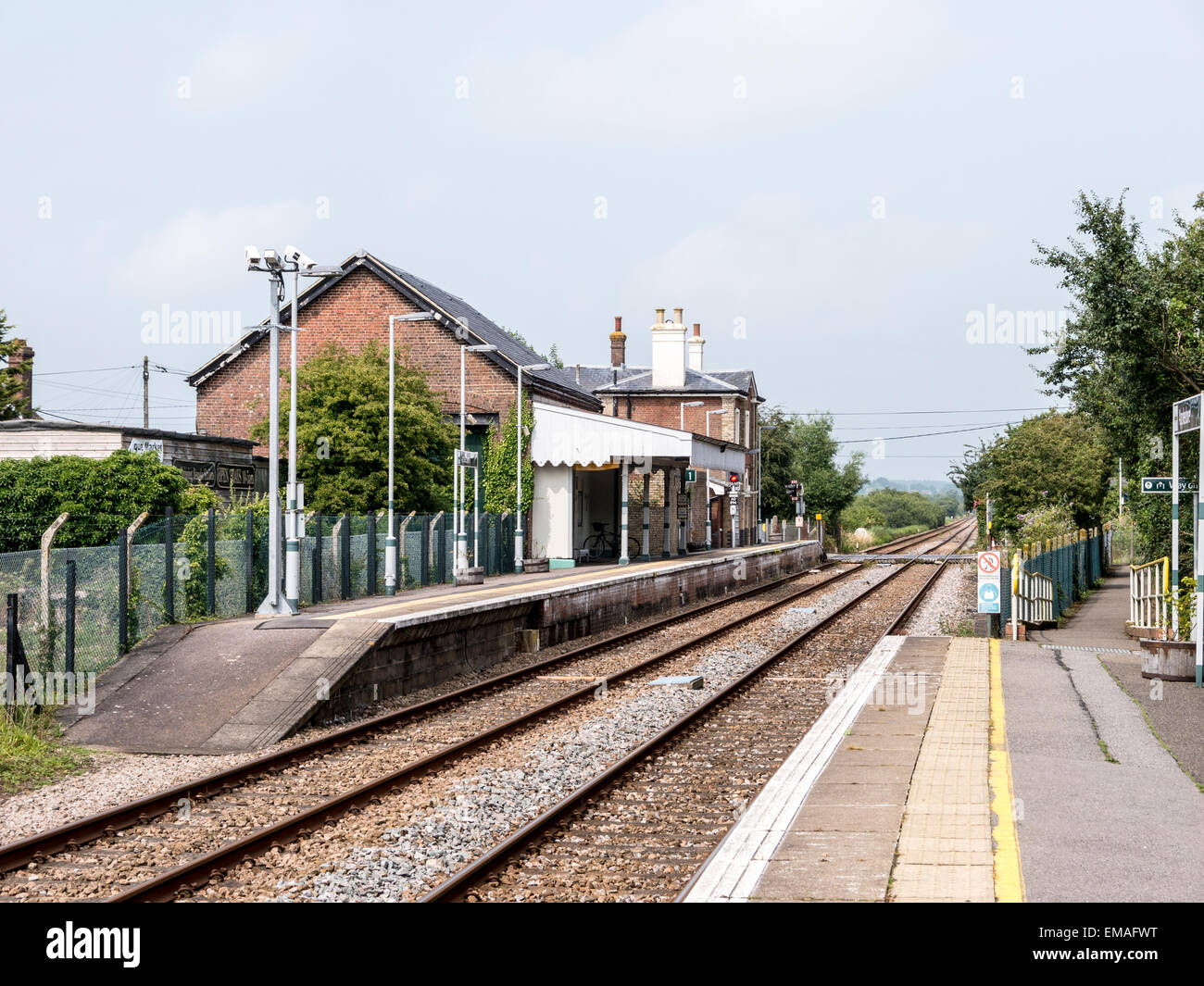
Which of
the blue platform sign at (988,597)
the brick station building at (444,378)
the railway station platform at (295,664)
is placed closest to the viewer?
the railway station platform at (295,664)

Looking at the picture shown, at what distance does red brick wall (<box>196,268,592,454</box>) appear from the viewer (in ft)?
120

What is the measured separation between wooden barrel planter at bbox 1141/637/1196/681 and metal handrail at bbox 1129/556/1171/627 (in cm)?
337

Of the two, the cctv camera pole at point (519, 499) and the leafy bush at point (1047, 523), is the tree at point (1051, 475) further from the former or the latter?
the cctv camera pole at point (519, 499)

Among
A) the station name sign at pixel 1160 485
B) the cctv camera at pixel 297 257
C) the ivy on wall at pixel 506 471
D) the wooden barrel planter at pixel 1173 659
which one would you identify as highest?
the cctv camera at pixel 297 257

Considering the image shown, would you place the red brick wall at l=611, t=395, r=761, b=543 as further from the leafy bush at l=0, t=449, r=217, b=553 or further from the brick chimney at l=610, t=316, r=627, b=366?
the leafy bush at l=0, t=449, r=217, b=553

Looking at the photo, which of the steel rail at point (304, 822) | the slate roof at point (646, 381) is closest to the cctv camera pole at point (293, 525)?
the steel rail at point (304, 822)

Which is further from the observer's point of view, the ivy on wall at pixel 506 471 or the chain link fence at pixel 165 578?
the ivy on wall at pixel 506 471

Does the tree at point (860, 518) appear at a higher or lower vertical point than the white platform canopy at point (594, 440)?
lower

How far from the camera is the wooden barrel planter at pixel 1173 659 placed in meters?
13.5

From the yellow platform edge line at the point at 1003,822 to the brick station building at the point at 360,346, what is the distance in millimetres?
26225

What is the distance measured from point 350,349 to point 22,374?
1399cm

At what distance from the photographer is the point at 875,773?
8992 millimetres

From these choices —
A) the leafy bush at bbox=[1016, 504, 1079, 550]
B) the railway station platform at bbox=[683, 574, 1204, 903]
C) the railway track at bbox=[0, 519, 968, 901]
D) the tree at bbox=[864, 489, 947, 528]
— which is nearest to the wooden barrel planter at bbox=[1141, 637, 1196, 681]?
the railway station platform at bbox=[683, 574, 1204, 903]
